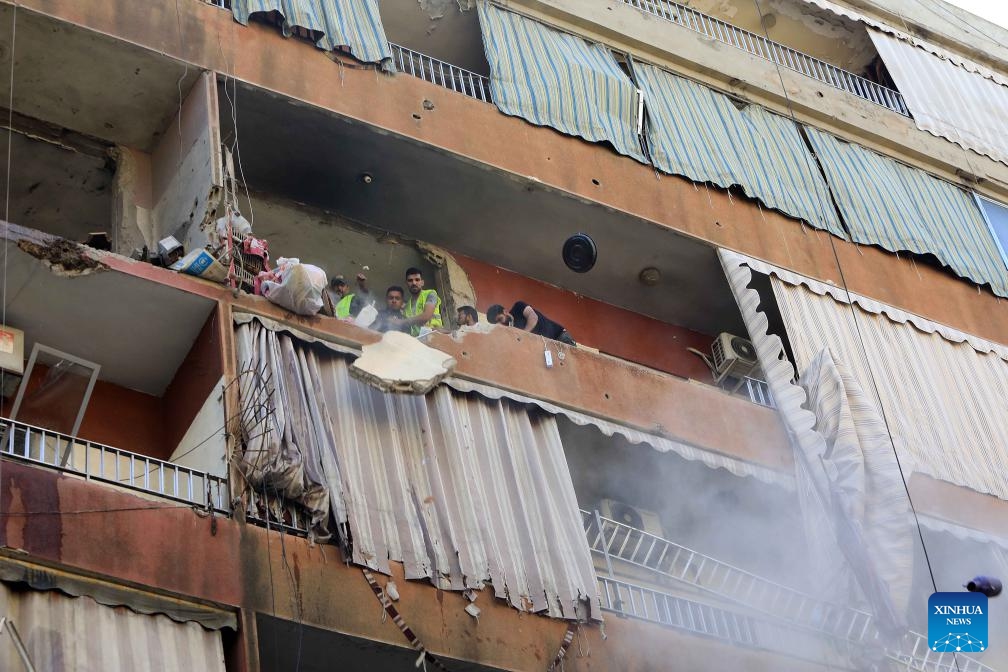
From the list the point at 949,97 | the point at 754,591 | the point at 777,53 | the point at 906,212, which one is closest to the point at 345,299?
the point at 754,591

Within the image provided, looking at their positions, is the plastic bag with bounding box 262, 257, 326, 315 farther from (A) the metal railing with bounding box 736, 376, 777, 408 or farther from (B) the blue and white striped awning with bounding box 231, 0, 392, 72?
(A) the metal railing with bounding box 736, 376, 777, 408

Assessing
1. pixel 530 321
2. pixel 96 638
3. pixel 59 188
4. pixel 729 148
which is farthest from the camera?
pixel 729 148

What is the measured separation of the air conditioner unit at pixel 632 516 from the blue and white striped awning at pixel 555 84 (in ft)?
12.9

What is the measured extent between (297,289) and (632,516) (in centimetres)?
436

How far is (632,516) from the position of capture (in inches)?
544

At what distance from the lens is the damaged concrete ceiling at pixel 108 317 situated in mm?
10781

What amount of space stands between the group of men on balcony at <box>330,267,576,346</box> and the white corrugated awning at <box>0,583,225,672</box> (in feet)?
12.5

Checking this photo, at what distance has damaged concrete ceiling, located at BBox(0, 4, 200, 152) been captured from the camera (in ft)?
40.9

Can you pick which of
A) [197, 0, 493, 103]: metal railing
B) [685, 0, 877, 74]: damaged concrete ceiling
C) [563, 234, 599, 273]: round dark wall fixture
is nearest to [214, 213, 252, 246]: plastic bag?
[197, 0, 493, 103]: metal railing

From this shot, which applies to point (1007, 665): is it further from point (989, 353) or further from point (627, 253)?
point (627, 253)

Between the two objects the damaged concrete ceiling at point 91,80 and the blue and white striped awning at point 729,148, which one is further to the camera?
the blue and white striped awning at point 729,148

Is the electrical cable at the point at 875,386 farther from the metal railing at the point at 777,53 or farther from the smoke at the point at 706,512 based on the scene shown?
the metal railing at the point at 777,53

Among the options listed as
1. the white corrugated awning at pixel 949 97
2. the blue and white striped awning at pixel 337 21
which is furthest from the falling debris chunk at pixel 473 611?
the white corrugated awning at pixel 949 97

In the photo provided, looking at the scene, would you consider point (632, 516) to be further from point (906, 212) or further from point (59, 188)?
point (59, 188)
